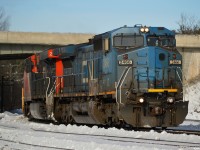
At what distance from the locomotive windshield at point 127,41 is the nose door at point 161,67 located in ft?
2.36

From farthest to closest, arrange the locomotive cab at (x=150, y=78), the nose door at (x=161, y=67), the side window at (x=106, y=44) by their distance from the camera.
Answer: the side window at (x=106, y=44)
the nose door at (x=161, y=67)
the locomotive cab at (x=150, y=78)

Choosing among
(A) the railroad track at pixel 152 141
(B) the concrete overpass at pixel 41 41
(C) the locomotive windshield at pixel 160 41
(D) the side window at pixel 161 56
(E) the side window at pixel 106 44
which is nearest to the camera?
(A) the railroad track at pixel 152 141

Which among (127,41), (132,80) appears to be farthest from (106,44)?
(132,80)

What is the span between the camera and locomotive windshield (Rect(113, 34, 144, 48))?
15.8 metres

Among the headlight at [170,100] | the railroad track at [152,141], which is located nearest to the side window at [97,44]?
the headlight at [170,100]

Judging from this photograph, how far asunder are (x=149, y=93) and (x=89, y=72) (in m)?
3.51

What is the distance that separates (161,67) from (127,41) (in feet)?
5.02

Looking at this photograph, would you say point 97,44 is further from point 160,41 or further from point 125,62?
point 160,41

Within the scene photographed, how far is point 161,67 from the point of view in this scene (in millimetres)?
15680

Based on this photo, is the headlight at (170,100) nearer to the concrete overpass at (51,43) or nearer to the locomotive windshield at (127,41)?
the locomotive windshield at (127,41)

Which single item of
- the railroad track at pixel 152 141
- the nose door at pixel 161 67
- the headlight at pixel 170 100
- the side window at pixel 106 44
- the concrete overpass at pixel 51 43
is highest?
the concrete overpass at pixel 51 43

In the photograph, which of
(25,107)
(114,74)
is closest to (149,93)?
(114,74)

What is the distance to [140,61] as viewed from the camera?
15625mm

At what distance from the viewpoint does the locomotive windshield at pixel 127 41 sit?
15.8m
